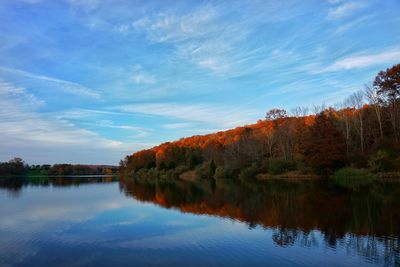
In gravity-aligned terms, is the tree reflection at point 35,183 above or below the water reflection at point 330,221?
above

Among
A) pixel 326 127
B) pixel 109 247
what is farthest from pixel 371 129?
pixel 109 247

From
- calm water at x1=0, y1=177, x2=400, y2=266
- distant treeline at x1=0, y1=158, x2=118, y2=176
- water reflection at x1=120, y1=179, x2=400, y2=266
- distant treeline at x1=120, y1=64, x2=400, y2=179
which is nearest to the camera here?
calm water at x1=0, y1=177, x2=400, y2=266

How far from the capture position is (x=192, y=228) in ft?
58.4

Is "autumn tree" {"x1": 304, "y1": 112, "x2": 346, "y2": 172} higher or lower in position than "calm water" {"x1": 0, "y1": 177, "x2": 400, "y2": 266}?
higher

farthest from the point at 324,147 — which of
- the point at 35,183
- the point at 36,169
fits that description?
the point at 36,169

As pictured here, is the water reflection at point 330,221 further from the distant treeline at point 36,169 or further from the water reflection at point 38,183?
the distant treeline at point 36,169

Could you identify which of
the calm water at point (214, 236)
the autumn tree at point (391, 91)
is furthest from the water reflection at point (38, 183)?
the autumn tree at point (391, 91)

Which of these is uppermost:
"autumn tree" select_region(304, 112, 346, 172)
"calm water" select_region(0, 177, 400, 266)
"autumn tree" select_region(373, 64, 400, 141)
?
"autumn tree" select_region(373, 64, 400, 141)

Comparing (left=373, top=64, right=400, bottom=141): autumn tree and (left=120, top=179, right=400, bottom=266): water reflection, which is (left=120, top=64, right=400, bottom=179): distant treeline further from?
(left=120, top=179, right=400, bottom=266): water reflection

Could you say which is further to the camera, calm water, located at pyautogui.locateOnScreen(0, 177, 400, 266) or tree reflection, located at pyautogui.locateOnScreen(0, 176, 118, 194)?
tree reflection, located at pyautogui.locateOnScreen(0, 176, 118, 194)

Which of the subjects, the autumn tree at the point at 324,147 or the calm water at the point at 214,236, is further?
the autumn tree at the point at 324,147

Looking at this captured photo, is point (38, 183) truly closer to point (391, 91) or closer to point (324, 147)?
point (324, 147)

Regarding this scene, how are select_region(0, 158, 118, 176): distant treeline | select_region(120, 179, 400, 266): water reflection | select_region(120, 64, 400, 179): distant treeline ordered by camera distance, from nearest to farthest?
select_region(120, 179, 400, 266): water reflection < select_region(120, 64, 400, 179): distant treeline < select_region(0, 158, 118, 176): distant treeline

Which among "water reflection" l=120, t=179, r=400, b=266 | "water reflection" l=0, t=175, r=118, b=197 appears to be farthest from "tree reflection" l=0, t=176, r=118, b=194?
"water reflection" l=120, t=179, r=400, b=266
